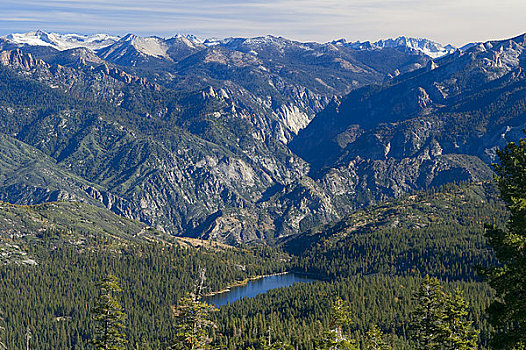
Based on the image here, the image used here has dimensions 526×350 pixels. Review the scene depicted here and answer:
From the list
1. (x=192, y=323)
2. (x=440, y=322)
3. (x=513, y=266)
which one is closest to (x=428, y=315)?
(x=440, y=322)

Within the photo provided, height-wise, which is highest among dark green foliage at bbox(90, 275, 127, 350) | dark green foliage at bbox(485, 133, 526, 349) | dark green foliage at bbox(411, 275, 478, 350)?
dark green foliage at bbox(485, 133, 526, 349)

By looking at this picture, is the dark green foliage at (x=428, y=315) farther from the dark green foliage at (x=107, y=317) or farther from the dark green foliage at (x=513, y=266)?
the dark green foliage at (x=107, y=317)

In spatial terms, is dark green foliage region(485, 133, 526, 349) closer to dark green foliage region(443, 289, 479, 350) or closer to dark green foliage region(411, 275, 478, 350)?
dark green foliage region(411, 275, 478, 350)

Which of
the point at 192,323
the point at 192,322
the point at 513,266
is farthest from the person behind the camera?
the point at 192,323

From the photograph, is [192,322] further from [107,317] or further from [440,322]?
[440,322]

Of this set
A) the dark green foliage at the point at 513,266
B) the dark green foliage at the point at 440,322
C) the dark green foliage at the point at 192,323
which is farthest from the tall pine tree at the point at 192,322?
the dark green foliage at the point at 513,266

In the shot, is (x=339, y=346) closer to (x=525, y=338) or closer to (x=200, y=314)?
(x=200, y=314)

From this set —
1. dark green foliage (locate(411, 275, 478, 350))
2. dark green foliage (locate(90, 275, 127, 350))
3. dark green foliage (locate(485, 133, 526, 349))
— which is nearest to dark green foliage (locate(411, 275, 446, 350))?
dark green foliage (locate(411, 275, 478, 350))

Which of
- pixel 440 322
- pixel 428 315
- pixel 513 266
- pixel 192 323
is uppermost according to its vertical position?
pixel 513 266
